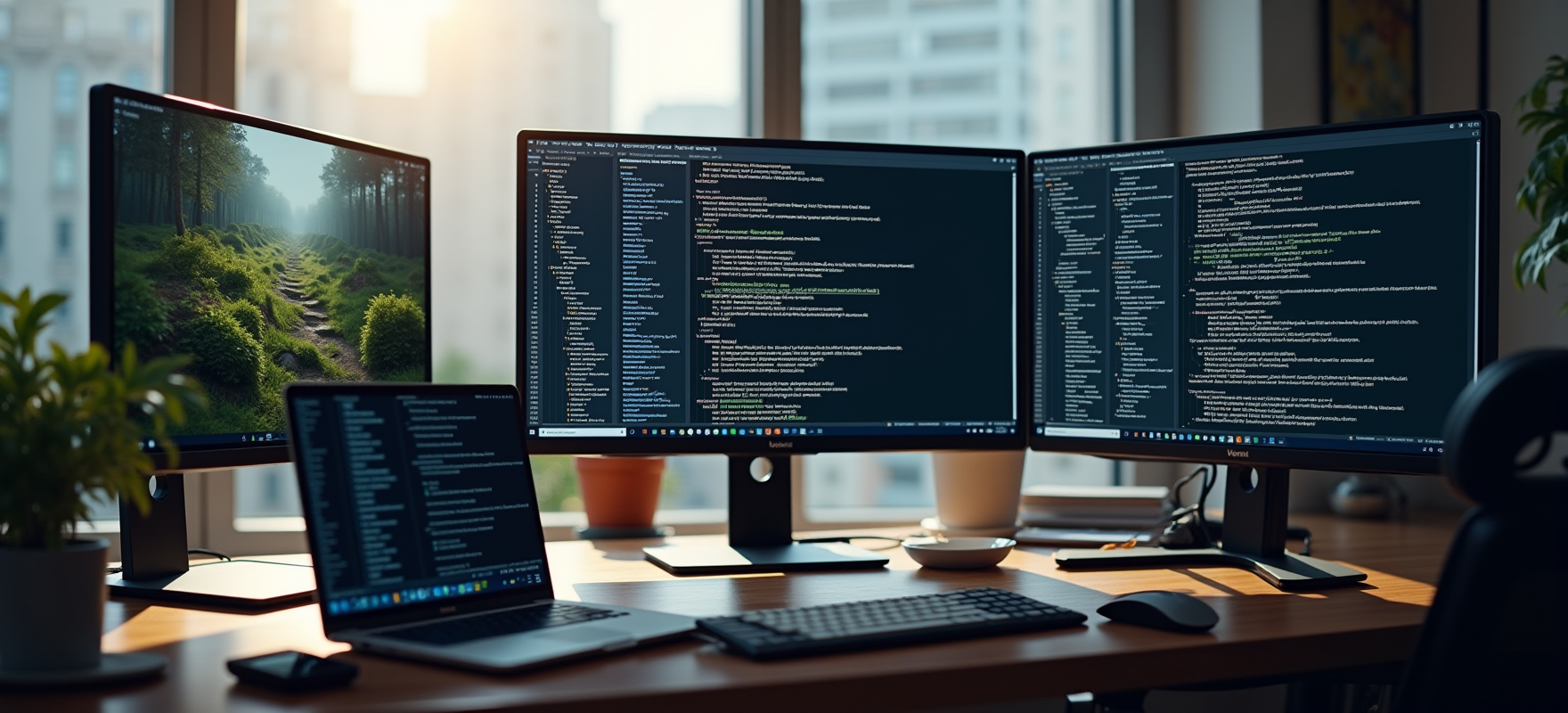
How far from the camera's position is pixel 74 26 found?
5.66 ft

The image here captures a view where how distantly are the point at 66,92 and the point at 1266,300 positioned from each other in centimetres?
176

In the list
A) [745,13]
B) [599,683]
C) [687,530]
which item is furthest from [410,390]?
[745,13]

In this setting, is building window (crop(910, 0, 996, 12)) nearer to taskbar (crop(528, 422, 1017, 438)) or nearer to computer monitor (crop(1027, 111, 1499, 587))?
computer monitor (crop(1027, 111, 1499, 587))

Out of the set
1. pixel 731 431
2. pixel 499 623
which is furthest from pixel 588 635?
pixel 731 431

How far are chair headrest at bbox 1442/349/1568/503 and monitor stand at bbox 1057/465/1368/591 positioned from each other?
662 mm

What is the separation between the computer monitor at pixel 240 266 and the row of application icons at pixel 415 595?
0.22 meters

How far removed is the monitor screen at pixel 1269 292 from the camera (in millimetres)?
1354

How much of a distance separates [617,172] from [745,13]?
0.75 meters

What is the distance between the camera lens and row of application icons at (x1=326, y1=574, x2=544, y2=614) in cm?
102

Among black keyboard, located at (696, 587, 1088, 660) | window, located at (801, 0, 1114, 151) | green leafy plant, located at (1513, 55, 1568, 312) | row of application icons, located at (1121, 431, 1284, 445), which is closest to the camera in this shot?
black keyboard, located at (696, 587, 1088, 660)

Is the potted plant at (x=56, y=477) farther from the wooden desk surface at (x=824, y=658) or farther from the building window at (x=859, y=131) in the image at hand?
the building window at (x=859, y=131)

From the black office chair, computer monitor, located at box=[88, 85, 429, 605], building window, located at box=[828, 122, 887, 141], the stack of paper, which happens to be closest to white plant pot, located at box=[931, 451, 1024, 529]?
the stack of paper

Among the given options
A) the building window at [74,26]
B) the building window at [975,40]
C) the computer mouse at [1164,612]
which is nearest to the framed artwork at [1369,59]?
the building window at [975,40]

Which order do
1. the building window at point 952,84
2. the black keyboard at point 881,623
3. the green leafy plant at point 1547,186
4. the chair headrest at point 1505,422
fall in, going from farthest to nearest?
1. the building window at point 952,84
2. the green leafy plant at point 1547,186
3. the black keyboard at point 881,623
4. the chair headrest at point 1505,422
